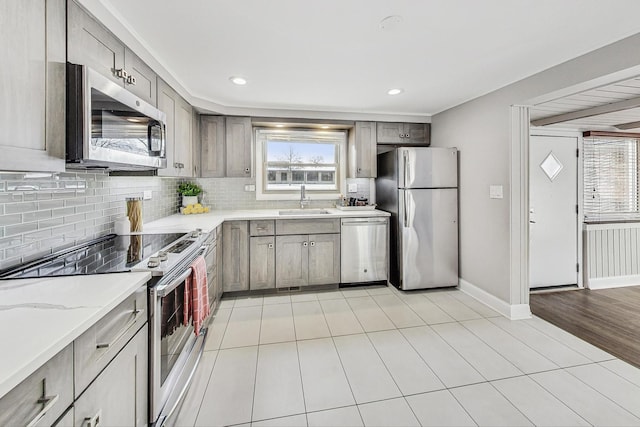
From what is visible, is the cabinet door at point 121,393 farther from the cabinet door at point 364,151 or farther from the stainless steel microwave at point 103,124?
the cabinet door at point 364,151

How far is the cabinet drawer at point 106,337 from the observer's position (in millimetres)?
881

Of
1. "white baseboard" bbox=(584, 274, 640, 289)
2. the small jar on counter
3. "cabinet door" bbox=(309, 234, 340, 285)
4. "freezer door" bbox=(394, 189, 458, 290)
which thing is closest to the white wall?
"freezer door" bbox=(394, 189, 458, 290)

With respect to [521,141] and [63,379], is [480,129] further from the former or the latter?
[63,379]

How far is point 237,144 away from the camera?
363 centimetres

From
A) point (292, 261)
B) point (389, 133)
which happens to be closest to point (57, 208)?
point (292, 261)

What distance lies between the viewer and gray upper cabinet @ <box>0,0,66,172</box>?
99 centimetres

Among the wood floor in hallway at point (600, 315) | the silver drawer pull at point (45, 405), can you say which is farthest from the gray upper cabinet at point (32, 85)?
the wood floor in hallway at point (600, 315)

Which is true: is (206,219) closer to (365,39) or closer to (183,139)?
(183,139)

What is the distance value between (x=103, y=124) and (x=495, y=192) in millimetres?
3282

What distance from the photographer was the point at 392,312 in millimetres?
2953

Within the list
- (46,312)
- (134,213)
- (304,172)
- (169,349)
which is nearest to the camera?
(46,312)

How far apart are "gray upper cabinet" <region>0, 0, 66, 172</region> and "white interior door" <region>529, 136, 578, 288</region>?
4459 mm

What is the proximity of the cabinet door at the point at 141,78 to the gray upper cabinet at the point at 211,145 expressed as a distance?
1.29 m

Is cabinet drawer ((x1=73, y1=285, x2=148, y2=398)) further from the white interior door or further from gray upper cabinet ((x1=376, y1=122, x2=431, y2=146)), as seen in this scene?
the white interior door
